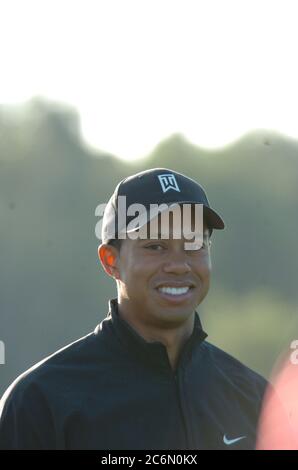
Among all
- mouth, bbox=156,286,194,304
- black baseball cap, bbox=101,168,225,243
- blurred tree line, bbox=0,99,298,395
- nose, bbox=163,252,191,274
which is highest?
blurred tree line, bbox=0,99,298,395

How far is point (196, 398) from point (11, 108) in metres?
29.2

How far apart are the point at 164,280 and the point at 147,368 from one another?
0.33 metres

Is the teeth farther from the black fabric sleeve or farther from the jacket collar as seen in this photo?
the black fabric sleeve

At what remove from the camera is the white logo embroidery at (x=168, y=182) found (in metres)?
4.48

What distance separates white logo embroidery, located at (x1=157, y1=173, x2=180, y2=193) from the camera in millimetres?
4477

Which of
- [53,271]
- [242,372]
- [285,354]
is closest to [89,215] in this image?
[53,271]

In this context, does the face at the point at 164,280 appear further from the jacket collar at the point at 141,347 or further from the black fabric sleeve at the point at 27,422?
the black fabric sleeve at the point at 27,422

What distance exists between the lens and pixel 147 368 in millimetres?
4348

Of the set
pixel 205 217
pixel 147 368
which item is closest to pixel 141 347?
pixel 147 368

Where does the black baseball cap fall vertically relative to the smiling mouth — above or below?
above

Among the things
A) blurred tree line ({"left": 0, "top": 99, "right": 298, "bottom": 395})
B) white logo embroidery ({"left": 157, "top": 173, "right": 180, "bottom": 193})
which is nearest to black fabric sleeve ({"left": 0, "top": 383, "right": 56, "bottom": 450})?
white logo embroidery ({"left": 157, "top": 173, "right": 180, "bottom": 193})

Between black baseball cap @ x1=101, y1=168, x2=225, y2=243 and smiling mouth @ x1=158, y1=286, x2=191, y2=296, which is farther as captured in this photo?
black baseball cap @ x1=101, y1=168, x2=225, y2=243
